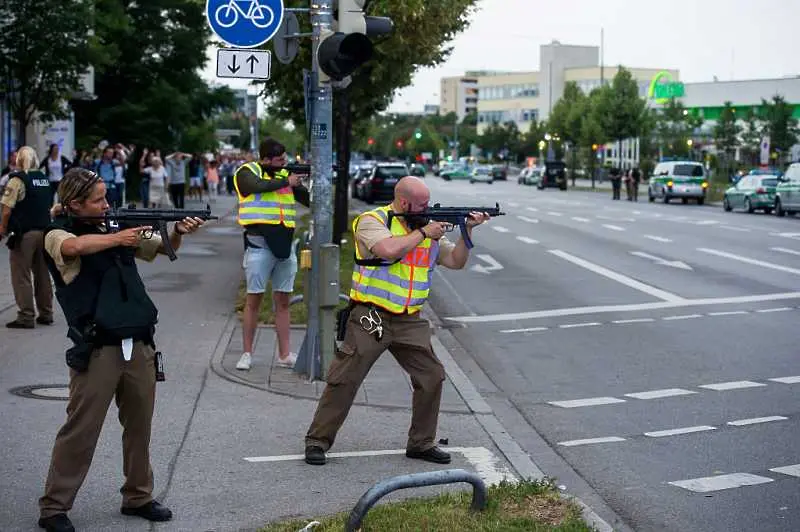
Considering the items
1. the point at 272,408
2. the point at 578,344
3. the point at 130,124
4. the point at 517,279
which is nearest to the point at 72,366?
the point at 272,408

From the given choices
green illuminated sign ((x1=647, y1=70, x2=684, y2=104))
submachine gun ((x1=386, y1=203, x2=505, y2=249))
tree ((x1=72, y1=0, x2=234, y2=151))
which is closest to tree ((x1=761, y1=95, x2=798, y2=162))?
green illuminated sign ((x1=647, y1=70, x2=684, y2=104))

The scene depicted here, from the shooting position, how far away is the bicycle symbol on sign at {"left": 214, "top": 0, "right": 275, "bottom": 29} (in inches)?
425

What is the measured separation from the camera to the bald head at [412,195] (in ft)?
25.1

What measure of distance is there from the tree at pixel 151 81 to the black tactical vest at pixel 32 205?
3463 cm

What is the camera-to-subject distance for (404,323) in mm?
7785

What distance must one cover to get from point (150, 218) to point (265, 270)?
14.4ft

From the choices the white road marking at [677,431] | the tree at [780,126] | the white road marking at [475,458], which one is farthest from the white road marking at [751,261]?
the tree at [780,126]

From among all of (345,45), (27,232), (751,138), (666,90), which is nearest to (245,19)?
(345,45)

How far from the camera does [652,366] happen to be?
11.9m

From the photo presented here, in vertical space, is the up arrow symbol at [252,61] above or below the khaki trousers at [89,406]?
above

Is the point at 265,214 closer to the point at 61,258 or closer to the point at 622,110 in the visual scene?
the point at 61,258

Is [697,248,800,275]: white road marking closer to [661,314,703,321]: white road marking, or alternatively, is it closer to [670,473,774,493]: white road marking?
[661,314,703,321]: white road marking

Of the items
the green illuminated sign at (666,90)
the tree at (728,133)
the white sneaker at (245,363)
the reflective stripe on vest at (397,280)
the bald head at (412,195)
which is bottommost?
the white sneaker at (245,363)

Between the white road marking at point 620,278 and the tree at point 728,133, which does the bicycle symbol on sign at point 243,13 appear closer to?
the white road marking at point 620,278
